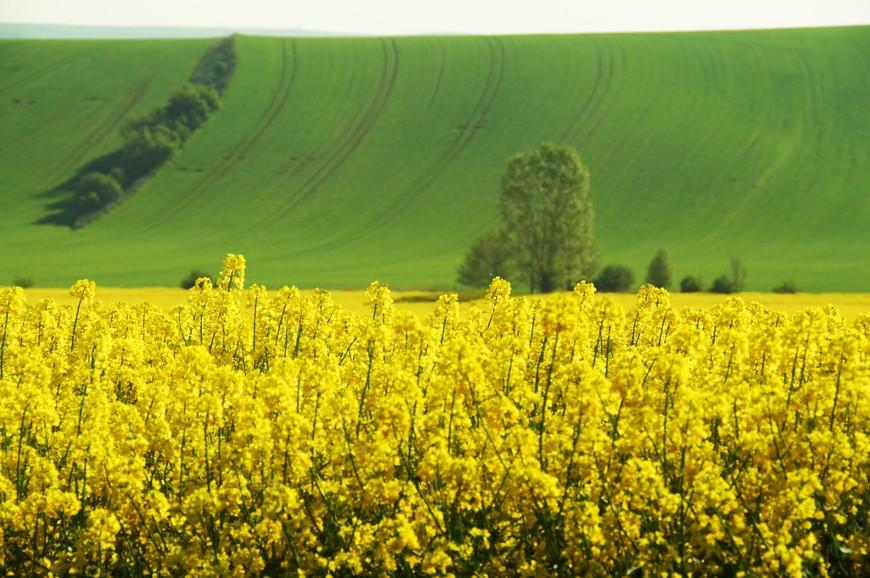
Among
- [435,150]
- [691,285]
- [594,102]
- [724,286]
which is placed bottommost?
[724,286]

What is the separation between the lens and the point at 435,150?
9725 cm

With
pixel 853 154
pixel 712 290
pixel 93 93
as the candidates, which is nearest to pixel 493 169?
pixel 853 154

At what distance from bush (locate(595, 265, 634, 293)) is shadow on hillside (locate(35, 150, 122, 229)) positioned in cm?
5045

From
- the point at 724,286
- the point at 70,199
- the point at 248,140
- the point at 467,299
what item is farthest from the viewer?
the point at 248,140

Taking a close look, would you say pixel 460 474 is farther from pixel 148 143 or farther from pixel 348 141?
pixel 148 143

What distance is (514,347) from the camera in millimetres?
9523

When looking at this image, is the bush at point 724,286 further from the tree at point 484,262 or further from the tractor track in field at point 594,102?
the tractor track in field at point 594,102

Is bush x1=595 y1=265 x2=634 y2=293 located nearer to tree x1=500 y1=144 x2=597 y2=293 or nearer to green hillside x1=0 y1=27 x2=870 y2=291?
tree x1=500 y1=144 x2=597 y2=293

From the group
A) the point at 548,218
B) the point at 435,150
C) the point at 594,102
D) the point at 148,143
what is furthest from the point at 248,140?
the point at 548,218

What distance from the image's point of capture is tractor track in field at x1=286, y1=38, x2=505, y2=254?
85.6 metres

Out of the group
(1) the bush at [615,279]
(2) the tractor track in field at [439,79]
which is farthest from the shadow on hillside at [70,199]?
(1) the bush at [615,279]

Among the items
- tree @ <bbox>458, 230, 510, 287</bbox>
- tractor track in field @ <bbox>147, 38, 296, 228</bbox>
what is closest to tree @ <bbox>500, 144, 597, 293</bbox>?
tree @ <bbox>458, 230, 510, 287</bbox>

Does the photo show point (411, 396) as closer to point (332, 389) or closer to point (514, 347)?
point (332, 389)

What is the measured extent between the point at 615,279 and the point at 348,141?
4415 cm
